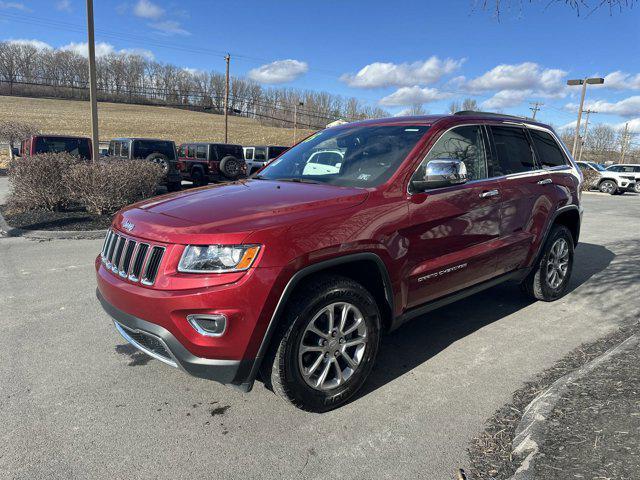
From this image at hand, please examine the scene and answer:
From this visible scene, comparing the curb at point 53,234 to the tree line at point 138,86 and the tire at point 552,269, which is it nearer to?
the tire at point 552,269

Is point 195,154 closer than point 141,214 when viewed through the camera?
No

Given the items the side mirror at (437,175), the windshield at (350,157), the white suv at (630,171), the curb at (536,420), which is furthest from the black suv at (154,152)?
the white suv at (630,171)

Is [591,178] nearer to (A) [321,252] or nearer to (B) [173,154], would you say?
(B) [173,154]

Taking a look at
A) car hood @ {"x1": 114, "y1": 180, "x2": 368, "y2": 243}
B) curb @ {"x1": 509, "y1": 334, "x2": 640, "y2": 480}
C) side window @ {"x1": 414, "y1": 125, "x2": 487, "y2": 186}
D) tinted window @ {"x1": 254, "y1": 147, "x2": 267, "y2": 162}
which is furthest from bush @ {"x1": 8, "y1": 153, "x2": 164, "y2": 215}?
tinted window @ {"x1": 254, "y1": 147, "x2": 267, "y2": 162}

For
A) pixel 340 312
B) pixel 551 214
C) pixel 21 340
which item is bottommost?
pixel 21 340

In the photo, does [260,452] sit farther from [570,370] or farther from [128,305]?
[570,370]

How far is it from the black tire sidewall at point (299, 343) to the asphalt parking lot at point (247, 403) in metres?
0.11

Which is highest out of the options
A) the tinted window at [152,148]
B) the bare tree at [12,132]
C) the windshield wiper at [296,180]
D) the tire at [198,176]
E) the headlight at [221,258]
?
the bare tree at [12,132]

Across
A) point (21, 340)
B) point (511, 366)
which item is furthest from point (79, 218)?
point (511, 366)

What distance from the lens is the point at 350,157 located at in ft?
11.9

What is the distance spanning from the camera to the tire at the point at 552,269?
475 cm

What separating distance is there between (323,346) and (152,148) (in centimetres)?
1356

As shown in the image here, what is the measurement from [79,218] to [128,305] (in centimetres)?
746

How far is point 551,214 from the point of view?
4.63 meters
